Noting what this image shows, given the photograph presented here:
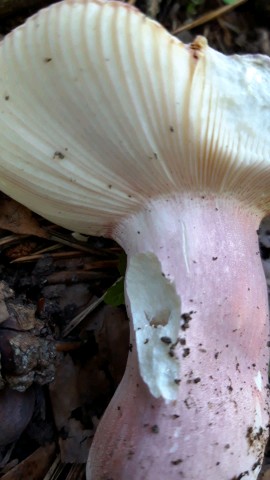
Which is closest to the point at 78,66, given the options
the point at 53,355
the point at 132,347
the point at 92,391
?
the point at 132,347

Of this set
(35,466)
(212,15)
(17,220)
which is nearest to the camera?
(35,466)

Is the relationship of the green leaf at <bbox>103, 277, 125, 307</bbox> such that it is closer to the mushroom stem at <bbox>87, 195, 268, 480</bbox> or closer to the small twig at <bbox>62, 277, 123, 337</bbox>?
the small twig at <bbox>62, 277, 123, 337</bbox>

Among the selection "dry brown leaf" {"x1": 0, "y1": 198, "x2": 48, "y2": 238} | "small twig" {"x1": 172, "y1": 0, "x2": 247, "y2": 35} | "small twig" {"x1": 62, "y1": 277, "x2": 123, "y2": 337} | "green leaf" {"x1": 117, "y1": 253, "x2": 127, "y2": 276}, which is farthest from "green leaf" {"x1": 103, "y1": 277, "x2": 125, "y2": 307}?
"small twig" {"x1": 172, "y1": 0, "x2": 247, "y2": 35}

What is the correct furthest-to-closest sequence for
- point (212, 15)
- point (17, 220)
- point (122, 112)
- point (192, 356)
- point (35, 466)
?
1. point (212, 15)
2. point (17, 220)
3. point (35, 466)
4. point (192, 356)
5. point (122, 112)

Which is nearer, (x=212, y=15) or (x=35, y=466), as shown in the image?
(x=35, y=466)

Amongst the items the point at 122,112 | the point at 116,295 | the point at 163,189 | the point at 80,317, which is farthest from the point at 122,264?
the point at 122,112

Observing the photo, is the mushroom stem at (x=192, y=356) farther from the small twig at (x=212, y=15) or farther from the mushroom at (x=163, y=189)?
the small twig at (x=212, y=15)

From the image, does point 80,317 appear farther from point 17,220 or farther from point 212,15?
point 212,15
